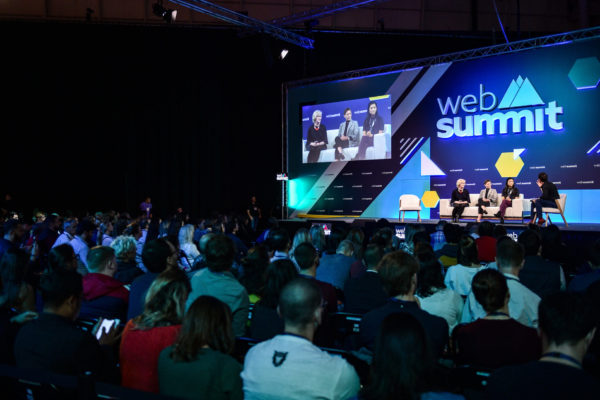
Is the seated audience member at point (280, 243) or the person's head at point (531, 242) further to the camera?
the seated audience member at point (280, 243)

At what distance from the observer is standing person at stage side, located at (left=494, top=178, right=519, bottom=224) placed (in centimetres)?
1094

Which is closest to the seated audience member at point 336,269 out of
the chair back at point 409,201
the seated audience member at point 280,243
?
the seated audience member at point 280,243

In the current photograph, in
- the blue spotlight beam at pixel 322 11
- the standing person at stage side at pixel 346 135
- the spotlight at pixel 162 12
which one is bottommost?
the standing person at stage side at pixel 346 135

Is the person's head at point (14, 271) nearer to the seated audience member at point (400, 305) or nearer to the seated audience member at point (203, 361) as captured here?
the seated audience member at point (203, 361)

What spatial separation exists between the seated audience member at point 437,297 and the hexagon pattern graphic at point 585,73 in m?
9.94

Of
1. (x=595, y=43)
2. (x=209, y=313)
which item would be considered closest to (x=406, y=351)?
(x=209, y=313)

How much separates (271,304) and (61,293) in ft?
3.56

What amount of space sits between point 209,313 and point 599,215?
1126 cm

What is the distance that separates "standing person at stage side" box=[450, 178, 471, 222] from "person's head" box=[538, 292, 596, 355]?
10.3m

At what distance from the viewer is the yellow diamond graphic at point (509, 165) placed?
1159 cm

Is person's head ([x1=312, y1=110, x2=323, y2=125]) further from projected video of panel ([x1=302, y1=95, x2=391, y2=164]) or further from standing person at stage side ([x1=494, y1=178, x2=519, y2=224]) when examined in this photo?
standing person at stage side ([x1=494, y1=178, x2=519, y2=224])

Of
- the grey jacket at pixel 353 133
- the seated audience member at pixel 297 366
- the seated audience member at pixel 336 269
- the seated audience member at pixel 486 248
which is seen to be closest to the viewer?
the seated audience member at pixel 297 366

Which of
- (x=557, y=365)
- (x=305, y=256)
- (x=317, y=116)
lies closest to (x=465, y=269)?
(x=305, y=256)

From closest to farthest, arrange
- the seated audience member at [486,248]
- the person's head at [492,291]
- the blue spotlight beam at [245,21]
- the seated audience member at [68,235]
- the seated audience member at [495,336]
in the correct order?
the seated audience member at [495,336] < the person's head at [492,291] < the seated audience member at [486,248] < the seated audience member at [68,235] < the blue spotlight beam at [245,21]
